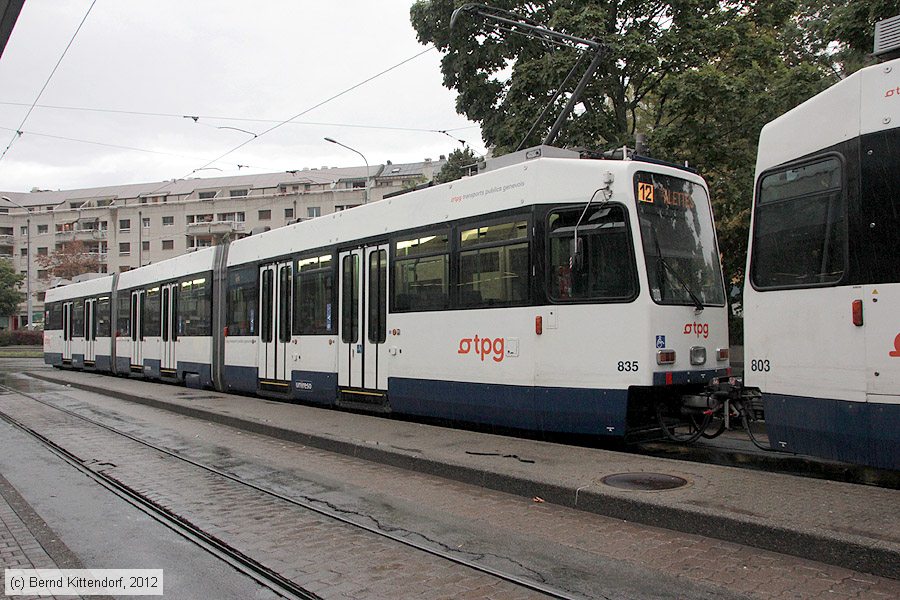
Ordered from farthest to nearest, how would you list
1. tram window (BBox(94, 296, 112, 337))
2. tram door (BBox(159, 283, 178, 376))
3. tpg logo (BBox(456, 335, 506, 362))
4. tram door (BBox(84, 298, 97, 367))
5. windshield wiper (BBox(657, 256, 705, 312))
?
tram door (BBox(84, 298, 97, 367)) < tram window (BBox(94, 296, 112, 337)) < tram door (BBox(159, 283, 178, 376)) < tpg logo (BBox(456, 335, 506, 362)) < windshield wiper (BBox(657, 256, 705, 312))

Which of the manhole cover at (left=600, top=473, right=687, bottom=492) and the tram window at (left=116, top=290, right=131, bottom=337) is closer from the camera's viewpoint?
the manhole cover at (left=600, top=473, right=687, bottom=492)

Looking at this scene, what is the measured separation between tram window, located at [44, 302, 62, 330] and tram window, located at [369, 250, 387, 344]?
76.9 ft

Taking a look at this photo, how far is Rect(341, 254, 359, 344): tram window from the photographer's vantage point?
502 inches

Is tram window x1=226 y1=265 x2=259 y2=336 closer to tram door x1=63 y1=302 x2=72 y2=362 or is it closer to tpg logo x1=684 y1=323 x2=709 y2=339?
tpg logo x1=684 y1=323 x2=709 y2=339

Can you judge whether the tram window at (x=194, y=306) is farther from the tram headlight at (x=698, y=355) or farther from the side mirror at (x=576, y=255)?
the tram headlight at (x=698, y=355)

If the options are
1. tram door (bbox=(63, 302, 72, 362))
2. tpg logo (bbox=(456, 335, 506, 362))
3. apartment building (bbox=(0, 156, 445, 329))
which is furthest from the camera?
apartment building (bbox=(0, 156, 445, 329))

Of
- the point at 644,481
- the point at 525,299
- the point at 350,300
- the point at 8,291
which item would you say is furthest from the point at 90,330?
the point at 8,291

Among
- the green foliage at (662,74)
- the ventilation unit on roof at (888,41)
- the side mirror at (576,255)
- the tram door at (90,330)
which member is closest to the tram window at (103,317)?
the tram door at (90,330)

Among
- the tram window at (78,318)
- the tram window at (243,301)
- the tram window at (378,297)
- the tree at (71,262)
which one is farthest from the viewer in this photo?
the tree at (71,262)

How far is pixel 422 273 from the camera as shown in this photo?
11188 mm

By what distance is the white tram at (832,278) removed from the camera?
5.92m

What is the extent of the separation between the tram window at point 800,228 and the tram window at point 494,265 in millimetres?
2959

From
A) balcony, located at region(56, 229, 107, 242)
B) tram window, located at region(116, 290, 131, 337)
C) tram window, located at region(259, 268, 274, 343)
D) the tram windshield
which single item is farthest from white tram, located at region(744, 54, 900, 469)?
balcony, located at region(56, 229, 107, 242)

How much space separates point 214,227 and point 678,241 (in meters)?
73.3
